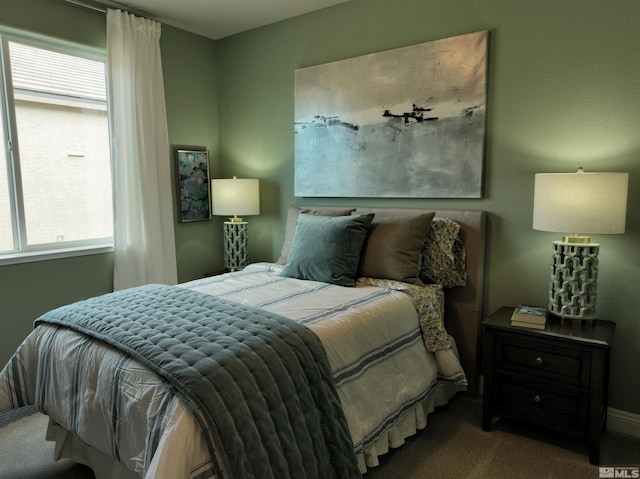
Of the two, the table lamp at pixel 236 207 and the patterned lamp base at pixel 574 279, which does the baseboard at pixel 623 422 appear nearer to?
the patterned lamp base at pixel 574 279

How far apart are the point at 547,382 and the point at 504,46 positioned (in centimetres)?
188

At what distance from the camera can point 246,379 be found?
4.81 feet

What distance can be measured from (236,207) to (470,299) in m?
1.98

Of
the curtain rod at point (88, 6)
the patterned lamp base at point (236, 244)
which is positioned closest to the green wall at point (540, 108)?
the patterned lamp base at point (236, 244)

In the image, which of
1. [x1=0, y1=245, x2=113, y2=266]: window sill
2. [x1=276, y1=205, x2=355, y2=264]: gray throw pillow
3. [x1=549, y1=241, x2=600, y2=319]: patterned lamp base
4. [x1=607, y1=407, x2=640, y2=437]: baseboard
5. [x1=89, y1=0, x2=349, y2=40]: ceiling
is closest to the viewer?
[x1=549, y1=241, x2=600, y2=319]: patterned lamp base

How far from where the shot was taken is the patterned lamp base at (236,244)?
146 inches

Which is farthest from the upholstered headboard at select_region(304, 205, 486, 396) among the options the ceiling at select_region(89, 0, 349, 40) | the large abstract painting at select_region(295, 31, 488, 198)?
the ceiling at select_region(89, 0, 349, 40)

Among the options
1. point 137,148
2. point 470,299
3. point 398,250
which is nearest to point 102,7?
point 137,148

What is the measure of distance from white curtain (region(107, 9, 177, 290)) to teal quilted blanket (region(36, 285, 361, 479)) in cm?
152

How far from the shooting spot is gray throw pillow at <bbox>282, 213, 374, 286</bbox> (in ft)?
8.46

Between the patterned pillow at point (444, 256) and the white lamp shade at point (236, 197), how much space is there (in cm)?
162

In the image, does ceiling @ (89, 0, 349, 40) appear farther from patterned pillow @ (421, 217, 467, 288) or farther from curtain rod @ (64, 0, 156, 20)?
patterned pillow @ (421, 217, 467, 288)

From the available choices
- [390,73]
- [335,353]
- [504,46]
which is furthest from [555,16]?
[335,353]

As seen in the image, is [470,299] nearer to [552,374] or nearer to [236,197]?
[552,374]
